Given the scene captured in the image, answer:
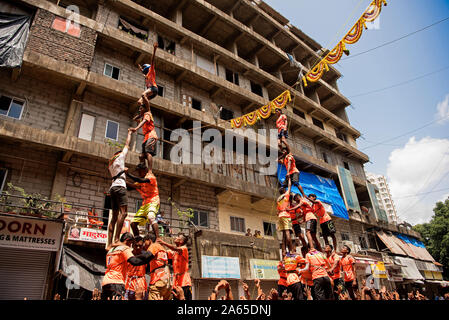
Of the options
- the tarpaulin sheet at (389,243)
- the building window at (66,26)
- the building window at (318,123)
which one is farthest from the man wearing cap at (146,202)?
the tarpaulin sheet at (389,243)

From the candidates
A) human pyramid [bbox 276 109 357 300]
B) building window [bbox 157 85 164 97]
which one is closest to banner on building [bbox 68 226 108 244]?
human pyramid [bbox 276 109 357 300]

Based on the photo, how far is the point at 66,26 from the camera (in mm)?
13586

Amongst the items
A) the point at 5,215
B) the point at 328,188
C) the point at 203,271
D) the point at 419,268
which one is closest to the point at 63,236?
the point at 5,215

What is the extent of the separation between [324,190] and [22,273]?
65.2 feet

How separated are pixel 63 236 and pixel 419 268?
98.1ft

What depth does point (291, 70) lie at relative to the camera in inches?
1045

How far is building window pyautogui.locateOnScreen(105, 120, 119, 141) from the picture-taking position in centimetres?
1373

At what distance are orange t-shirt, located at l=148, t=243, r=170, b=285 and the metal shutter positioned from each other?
5.71 metres

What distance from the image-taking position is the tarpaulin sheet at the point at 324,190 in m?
21.4

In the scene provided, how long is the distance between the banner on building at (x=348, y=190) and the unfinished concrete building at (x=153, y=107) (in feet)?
2.28

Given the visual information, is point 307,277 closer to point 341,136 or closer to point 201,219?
point 201,219

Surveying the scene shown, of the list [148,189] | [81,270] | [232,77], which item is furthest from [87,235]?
[232,77]

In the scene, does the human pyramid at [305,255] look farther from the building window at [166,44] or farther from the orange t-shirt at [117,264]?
the building window at [166,44]

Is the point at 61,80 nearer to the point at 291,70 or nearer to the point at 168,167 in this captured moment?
the point at 168,167
